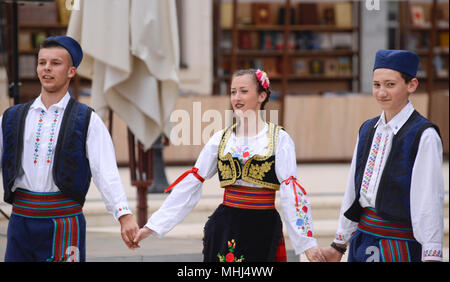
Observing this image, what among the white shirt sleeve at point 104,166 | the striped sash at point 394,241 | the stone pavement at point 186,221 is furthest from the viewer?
the stone pavement at point 186,221

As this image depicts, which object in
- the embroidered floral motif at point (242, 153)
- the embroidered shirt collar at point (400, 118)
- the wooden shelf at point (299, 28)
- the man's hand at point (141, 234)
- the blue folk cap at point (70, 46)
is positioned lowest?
the man's hand at point (141, 234)

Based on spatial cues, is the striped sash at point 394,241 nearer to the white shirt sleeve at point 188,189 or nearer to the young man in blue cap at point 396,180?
the young man in blue cap at point 396,180

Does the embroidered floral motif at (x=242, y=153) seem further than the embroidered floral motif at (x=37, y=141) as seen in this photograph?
Yes

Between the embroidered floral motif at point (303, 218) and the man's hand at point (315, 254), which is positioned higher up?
the embroidered floral motif at point (303, 218)

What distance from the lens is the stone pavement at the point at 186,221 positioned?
136 inches

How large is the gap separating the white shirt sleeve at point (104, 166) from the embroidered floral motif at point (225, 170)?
0.37 metres

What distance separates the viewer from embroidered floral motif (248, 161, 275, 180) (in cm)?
Answer: 266

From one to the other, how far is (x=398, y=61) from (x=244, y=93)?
55 centimetres

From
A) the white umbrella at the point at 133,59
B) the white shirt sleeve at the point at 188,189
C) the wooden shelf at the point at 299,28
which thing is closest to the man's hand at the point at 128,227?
the white shirt sleeve at the point at 188,189

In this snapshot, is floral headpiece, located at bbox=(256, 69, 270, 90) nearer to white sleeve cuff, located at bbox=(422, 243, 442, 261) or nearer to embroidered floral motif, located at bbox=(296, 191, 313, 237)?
embroidered floral motif, located at bbox=(296, 191, 313, 237)

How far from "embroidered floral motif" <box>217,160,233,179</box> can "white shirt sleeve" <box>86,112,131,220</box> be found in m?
0.37

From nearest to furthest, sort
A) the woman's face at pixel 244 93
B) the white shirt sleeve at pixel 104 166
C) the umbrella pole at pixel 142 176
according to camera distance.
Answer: the white shirt sleeve at pixel 104 166 → the woman's face at pixel 244 93 → the umbrella pole at pixel 142 176
